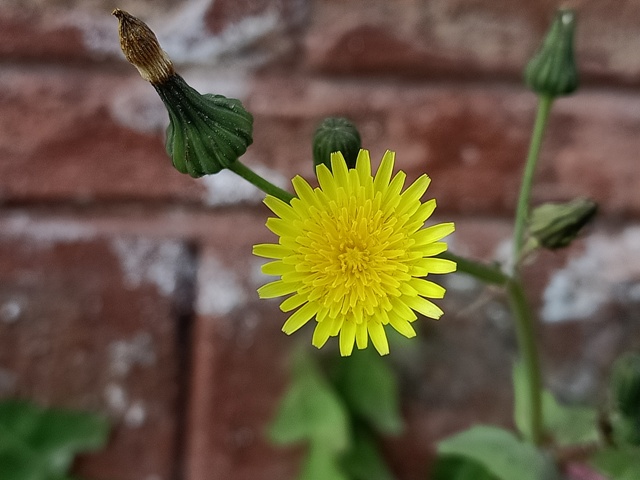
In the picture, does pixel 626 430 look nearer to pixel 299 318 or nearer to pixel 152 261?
pixel 299 318

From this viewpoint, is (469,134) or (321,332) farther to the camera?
(469,134)

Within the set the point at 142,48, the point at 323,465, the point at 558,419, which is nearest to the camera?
the point at 142,48

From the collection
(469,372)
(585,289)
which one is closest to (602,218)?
(585,289)

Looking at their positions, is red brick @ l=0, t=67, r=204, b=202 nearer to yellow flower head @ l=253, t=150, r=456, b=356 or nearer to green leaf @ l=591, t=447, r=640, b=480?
yellow flower head @ l=253, t=150, r=456, b=356

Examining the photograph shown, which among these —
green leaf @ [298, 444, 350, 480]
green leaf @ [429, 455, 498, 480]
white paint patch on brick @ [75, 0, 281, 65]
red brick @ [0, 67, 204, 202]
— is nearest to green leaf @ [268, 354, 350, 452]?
green leaf @ [298, 444, 350, 480]

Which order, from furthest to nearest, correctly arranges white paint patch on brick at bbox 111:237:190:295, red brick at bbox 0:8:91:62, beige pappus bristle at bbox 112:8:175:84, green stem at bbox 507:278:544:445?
white paint patch on brick at bbox 111:237:190:295 → red brick at bbox 0:8:91:62 → green stem at bbox 507:278:544:445 → beige pappus bristle at bbox 112:8:175:84

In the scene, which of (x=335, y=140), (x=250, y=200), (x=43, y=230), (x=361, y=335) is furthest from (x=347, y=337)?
(x=43, y=230)
